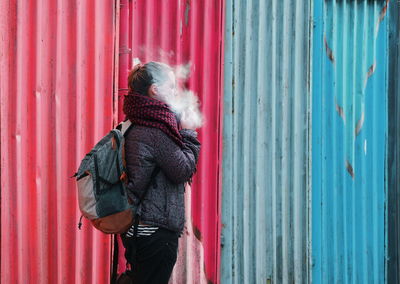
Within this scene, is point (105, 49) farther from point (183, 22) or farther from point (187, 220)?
point (187, 220)

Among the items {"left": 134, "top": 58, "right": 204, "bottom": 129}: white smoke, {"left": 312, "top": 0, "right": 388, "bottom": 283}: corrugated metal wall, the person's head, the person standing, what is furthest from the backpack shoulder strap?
{"left": 312, "top": 0, "right": 388, "bottom": 283}: corrugated metal wall

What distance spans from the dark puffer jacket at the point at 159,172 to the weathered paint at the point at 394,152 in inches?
105

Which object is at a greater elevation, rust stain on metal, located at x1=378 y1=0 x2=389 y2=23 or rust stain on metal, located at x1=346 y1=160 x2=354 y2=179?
rust stain on metal, located at x1=378 y1=0 x2=389 y2=23

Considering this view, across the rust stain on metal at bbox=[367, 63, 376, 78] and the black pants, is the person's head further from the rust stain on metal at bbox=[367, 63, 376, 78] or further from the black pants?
the rust stain on metal at bbox=[367, 63, 376, 78]

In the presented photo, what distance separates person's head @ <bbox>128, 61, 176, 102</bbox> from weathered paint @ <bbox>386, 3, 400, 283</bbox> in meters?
2.69

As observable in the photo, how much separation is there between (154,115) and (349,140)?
2.44m

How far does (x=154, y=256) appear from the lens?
9.15ft

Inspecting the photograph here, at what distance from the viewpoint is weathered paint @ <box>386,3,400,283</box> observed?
4812 millimetres

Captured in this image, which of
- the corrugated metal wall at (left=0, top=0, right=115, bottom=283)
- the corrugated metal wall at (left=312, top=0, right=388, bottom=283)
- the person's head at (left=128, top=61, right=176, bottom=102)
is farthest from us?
the corrugated metal wall at (left=312, top=0, right=388, bottom=283)

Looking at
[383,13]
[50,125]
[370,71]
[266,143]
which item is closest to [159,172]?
[50,125]

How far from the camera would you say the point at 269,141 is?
14.6ft

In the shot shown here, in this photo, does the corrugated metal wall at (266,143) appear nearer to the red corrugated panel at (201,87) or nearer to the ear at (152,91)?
the red corrugated panel at (201,87)

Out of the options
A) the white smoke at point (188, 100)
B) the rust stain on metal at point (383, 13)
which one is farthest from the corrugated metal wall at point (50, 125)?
the rust stain on metal at point (383, 13)

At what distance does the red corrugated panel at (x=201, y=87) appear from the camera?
406cm
